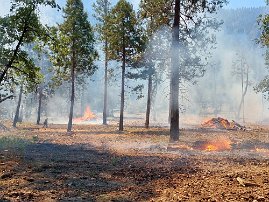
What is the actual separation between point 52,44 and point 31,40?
115cm

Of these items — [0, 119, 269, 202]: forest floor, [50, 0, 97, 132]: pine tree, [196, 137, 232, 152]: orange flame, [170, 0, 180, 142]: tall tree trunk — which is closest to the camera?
[0, 119, 269, 202]: forest floor

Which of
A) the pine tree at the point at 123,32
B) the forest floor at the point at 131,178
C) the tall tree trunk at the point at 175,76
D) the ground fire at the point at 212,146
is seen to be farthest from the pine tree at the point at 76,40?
the forest floor at the point at 131,178

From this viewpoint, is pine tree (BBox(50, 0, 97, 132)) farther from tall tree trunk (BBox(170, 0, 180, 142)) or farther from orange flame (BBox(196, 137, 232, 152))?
orange flame (BBox(196, 137, 232, 152))

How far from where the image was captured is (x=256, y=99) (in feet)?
403

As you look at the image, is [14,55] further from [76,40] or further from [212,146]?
[76,40]

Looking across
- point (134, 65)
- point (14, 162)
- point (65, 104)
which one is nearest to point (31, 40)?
point (14, 162)

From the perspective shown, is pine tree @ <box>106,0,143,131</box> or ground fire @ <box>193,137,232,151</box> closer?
ground fire @ <box>193,137,232,151</box>

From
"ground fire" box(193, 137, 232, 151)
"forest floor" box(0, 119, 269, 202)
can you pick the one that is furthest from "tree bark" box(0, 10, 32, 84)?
"ground fire" box(193, 137, 232, 151)

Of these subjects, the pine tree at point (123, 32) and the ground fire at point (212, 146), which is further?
the pine tree at point (123, 32)

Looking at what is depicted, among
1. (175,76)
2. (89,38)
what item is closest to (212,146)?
(175,76)

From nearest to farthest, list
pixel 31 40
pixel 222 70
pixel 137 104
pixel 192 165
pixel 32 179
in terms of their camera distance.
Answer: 1. pixel 32 179
2. pixel 192 165
3. pixel 31 40
4. pixel 137 104
5. pixel 222 70

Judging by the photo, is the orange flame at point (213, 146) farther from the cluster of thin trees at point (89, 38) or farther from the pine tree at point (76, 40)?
the pine tree at point (76, 40)

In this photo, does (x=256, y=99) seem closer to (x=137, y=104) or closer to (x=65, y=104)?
(x=137, y=104)

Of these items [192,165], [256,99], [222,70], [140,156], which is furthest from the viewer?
[222,70]
